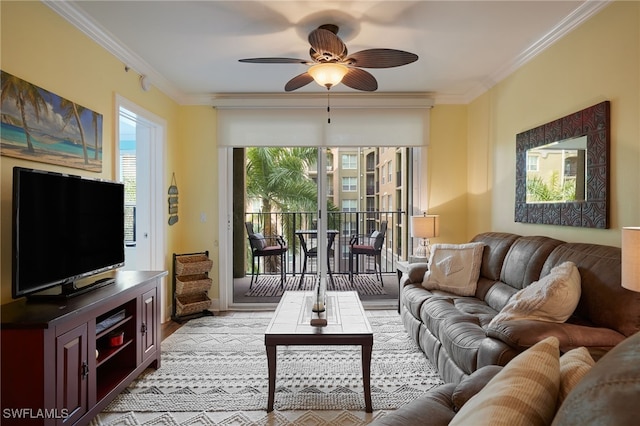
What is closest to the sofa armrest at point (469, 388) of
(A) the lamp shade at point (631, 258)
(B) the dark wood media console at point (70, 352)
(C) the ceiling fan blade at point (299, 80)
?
(A) the lamp shade at point (631, 258)

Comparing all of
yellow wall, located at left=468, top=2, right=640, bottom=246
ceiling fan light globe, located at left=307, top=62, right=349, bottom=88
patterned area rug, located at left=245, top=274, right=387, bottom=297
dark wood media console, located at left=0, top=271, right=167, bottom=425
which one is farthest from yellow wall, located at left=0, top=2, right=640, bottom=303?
ceiling fan light globe, located at left=307, top=62, right=349, bottom=88

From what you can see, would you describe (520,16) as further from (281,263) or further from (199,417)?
(281,263)

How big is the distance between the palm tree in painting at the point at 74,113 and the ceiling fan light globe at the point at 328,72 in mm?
1704

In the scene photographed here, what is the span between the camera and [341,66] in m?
2.46

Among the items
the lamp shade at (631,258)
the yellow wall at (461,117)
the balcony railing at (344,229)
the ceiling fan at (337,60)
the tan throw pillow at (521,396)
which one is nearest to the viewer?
the tan throw pillow at (521,396)

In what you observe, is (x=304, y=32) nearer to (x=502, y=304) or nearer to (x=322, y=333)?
(x=322, y=333)

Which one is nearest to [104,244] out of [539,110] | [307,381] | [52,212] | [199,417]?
[52,212]

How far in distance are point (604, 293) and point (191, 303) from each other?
370cm

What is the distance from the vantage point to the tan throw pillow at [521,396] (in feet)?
2.41

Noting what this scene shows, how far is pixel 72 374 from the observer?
5.70 ft

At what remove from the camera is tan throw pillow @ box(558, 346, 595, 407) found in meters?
0.84

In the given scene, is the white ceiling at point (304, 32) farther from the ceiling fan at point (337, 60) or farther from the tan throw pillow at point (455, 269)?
the tan throw pillow at point (455, 269)

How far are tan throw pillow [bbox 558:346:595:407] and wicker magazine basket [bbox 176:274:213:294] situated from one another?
3558 millimetres

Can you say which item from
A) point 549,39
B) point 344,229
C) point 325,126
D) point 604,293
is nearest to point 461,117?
point 549,39
